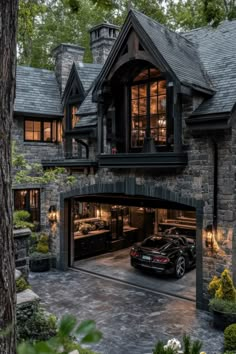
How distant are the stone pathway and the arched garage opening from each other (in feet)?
3.67

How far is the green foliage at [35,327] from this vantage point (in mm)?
6947

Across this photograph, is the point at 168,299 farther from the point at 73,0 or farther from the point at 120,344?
the point at 73,0

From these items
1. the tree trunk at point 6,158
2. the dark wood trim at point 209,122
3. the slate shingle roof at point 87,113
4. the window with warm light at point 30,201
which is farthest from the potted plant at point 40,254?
the tree trunk at point 6,158

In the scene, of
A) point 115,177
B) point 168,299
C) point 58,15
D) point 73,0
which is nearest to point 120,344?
point 168,299

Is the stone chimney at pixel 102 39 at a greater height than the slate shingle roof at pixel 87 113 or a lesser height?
greater

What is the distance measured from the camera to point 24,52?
92.1 feet

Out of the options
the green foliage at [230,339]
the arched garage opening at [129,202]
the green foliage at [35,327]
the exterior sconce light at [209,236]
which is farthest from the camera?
the arched garage opening at [129,202]

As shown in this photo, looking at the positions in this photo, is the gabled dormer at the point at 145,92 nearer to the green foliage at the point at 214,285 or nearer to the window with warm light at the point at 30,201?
the green foliage at the point at 214,285

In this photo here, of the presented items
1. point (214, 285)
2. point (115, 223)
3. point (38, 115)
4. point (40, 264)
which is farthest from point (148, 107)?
point (115, 223)

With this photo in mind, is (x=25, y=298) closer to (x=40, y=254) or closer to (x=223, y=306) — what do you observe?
(x=223, y=306)

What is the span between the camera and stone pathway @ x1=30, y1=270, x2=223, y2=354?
892 centimetres

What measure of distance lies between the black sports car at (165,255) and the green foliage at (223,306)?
14.2 ft

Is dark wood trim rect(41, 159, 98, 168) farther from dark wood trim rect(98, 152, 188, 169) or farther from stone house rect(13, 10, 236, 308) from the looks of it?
dark wood trim rect(98, 152, 188, 169)

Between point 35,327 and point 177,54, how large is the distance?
29.5ft
